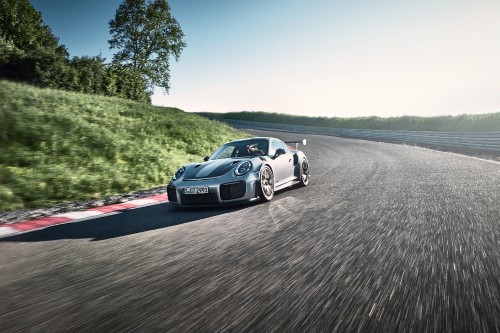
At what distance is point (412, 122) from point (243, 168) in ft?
113

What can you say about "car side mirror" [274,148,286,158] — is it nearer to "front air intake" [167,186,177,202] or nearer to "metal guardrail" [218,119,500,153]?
"front air intake" [167,186,177,202]

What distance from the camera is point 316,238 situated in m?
3.93

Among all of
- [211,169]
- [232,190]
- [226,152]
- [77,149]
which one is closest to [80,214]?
[211,169]

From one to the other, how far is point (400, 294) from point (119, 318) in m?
1.68

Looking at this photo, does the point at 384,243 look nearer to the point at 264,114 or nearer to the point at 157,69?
the point at 157,69

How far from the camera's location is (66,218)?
5.94 m

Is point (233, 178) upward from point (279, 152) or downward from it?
downward

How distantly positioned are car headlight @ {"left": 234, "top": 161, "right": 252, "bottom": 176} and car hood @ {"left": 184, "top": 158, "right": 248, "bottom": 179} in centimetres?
10

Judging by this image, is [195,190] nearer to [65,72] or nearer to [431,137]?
[65,72]

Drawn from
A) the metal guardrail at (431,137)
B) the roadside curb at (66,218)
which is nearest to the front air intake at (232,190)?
the roadside curb at (66,218)

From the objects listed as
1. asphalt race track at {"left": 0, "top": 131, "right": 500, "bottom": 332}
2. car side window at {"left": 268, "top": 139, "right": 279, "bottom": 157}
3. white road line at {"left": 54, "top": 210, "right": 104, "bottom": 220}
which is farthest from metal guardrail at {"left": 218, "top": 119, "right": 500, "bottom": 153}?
Result: white road line at {"left": 54, "top": 210, "right": 104, "bottom": 220}

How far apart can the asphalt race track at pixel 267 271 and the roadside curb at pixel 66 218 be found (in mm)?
392

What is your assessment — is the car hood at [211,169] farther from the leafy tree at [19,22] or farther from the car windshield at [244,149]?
the leafy tree at [19,22]

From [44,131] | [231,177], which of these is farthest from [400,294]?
[44,131]
